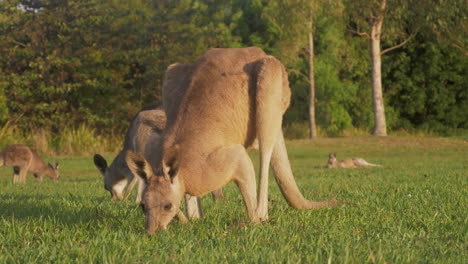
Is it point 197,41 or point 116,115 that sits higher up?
point 197,41

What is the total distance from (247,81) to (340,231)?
156 centimetres

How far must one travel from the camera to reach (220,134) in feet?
18.9

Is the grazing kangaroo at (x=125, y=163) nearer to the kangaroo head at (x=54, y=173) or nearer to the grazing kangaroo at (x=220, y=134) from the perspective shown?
the grazing kangaroo at (x=220, y=134)

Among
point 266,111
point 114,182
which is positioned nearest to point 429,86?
point 114,182

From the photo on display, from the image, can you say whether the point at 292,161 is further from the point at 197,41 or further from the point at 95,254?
the point at 95,254

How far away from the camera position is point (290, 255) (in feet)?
14.0

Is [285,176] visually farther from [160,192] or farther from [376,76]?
[376,76]

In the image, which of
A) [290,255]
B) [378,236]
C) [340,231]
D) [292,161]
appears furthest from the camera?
[292,161]

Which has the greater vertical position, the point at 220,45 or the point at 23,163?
the point at 220,45

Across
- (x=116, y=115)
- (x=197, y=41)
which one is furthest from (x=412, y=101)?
(x=116, y=115)

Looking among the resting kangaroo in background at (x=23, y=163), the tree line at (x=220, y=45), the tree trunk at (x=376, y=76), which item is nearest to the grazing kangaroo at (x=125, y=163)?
the resting kangaroo in background at (x=23, y=163)

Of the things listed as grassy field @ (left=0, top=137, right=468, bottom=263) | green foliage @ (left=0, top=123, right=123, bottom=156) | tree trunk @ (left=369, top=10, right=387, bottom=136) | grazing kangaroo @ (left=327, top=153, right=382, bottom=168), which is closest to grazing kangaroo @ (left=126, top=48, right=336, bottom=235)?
grassy field @ (left=0, top=137, right=468, bottom=263)

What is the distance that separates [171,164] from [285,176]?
1.90 m

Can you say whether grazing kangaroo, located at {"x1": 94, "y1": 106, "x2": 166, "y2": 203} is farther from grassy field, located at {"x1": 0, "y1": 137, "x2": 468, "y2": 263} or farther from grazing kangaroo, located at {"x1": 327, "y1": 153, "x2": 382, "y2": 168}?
grazing kangaroo, located at {"x1": 327, "y1": 153, "x2": 382, "y2": 168}
